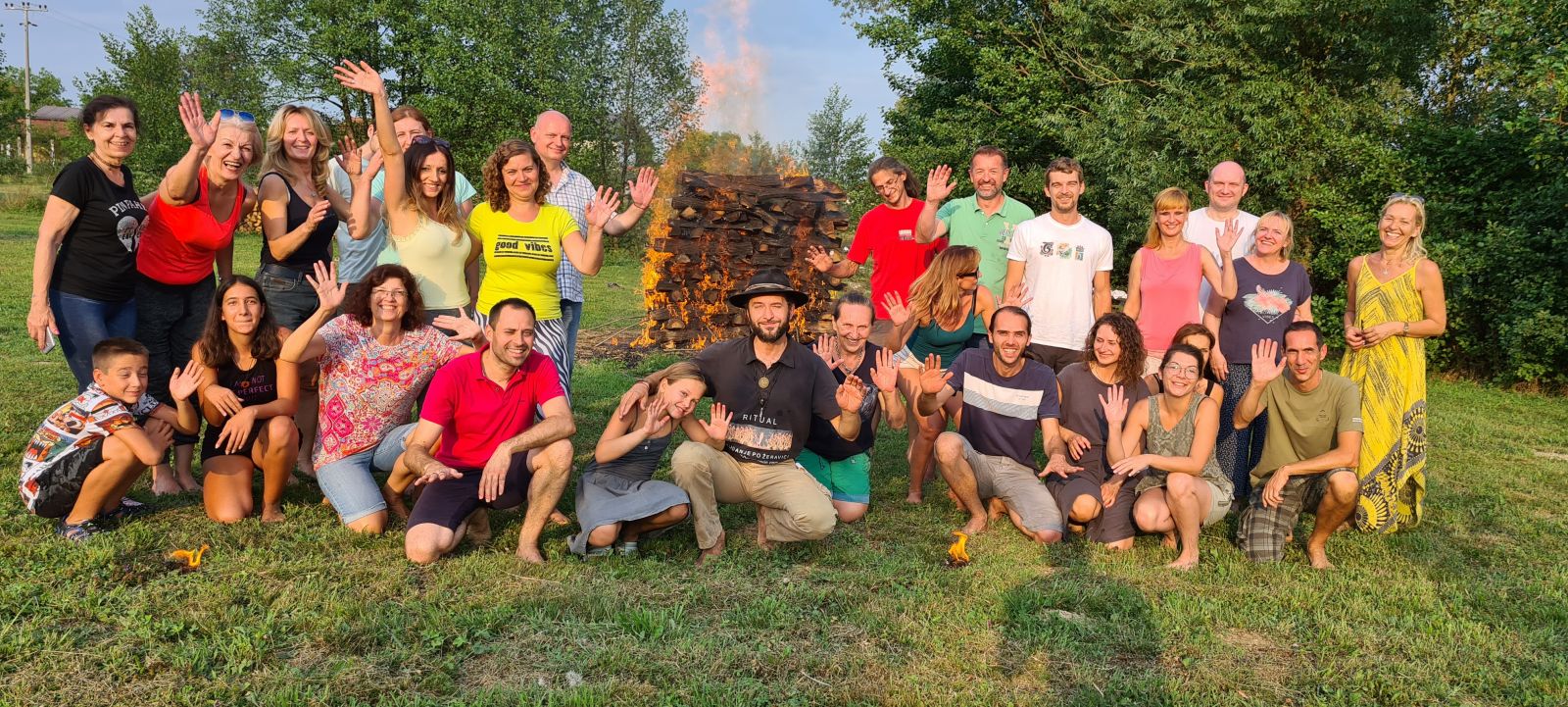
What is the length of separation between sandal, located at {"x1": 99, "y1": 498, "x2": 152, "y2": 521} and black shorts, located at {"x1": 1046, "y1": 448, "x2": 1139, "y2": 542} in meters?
4.94

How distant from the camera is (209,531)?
4875 mm

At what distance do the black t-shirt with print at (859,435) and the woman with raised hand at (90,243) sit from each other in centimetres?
375

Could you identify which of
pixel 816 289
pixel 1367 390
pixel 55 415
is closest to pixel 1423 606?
pixel 1367 390

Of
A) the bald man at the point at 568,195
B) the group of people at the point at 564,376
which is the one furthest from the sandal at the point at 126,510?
the bald man at the point at 568,195

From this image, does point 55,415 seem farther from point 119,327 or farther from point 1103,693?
point 1103,693

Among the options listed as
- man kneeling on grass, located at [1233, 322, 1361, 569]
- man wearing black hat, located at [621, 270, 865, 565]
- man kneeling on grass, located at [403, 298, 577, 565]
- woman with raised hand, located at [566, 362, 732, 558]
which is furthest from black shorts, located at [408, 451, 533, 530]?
man kneeling on grass, located at [1233, 322, 1361, 569]

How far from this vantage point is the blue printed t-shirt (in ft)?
18.1

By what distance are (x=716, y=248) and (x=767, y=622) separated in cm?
810

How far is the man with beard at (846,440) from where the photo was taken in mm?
5383

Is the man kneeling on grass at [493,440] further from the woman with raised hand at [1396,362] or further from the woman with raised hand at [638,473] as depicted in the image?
the woman with raised hand at [1396,362]

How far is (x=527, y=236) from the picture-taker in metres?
5.33

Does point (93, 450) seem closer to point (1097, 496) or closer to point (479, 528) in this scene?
point (479, 528)

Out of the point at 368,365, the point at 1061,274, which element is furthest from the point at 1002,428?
the point at 368,365

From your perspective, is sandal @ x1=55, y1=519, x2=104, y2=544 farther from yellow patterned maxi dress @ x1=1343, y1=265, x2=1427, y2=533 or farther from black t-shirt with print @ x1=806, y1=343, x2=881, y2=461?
yellow patterned maxi dress @ x1=1343, y1=265, x2=1427, y2=533
